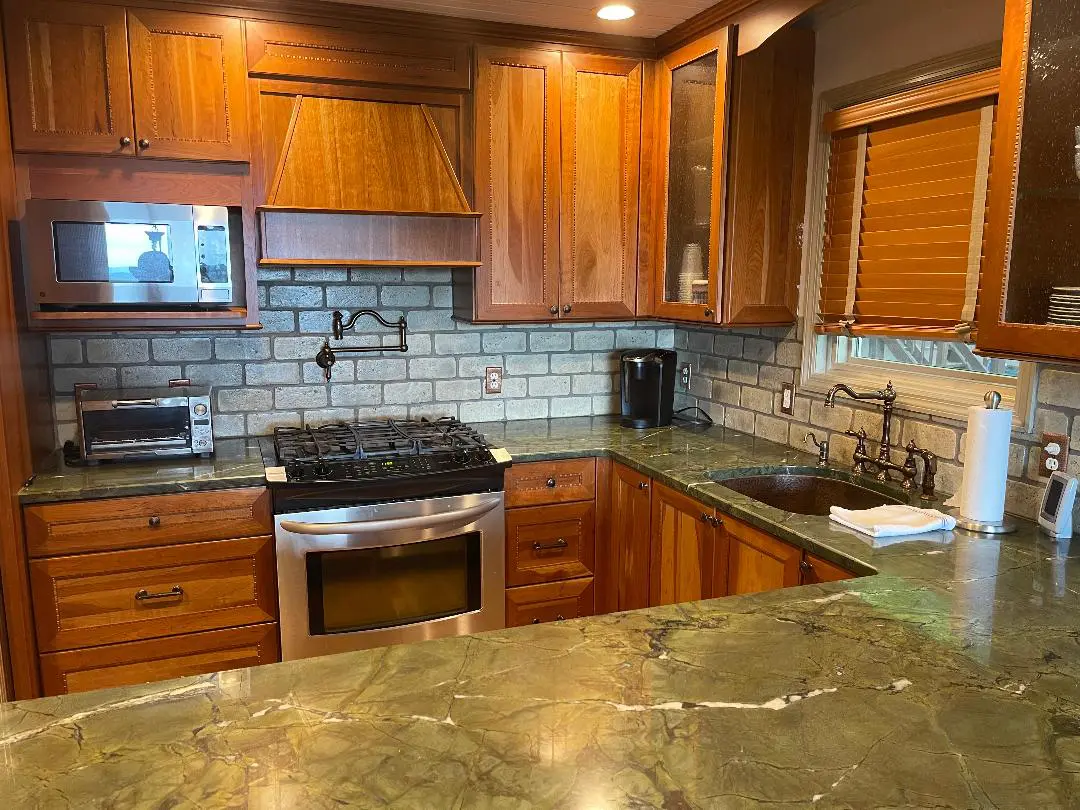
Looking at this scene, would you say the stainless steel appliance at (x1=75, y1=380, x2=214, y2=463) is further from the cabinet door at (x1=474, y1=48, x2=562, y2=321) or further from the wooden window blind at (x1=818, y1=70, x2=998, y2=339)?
the wooden window blind at (x1=818, y1=70, x2=998, y2=339)

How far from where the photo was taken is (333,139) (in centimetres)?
283

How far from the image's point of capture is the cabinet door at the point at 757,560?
2125 millimetres

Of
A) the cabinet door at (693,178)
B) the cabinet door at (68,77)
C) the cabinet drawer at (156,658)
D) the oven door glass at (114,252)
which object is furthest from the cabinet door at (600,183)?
the cabinet drawer at (156,658)

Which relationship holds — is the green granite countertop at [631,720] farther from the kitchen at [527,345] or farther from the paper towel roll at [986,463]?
the paper towel roll at [986,463]

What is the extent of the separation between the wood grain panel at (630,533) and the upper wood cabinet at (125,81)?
5.80 ft

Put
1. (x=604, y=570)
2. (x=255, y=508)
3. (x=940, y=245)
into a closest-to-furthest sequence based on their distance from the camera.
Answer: (x=940, y=245), (x=255, y=508), (x=604, y=570)

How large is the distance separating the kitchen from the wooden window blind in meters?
0.01

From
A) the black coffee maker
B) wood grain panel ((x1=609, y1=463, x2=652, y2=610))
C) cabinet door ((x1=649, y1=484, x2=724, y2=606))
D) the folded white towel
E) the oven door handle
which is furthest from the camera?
the black coffee maker

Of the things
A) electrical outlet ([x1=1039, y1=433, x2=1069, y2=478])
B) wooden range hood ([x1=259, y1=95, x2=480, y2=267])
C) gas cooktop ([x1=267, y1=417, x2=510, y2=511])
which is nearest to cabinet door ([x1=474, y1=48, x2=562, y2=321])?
wooden range hood ([x1=259, y1=95, x2=480, y2=267])

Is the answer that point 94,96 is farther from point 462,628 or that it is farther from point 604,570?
point 604,570

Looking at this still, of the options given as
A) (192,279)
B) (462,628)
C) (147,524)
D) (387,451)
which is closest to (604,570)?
(462,628)

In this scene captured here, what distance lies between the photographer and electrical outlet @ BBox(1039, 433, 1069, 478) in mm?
2070

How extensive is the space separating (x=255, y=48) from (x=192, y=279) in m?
0.81

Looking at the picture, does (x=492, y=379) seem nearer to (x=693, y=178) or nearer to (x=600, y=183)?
(x=600, y=183)
